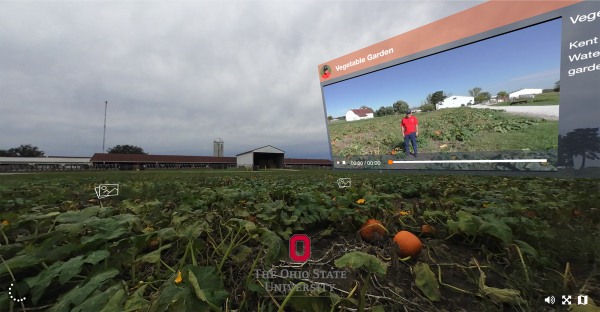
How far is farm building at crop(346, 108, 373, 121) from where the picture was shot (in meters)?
11.6

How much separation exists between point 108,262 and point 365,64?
11335 millimetres

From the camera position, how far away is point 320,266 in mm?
1220

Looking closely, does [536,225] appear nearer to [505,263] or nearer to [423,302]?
[505,263]

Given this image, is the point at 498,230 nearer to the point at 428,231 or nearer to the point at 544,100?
the point at 428,231

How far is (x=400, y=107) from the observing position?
10094 millimetres

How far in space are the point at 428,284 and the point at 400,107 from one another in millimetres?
10456

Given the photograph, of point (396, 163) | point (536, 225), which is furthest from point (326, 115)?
point (536, 225)

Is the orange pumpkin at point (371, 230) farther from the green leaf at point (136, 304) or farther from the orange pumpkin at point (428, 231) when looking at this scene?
the green leaf at point (136, 304)

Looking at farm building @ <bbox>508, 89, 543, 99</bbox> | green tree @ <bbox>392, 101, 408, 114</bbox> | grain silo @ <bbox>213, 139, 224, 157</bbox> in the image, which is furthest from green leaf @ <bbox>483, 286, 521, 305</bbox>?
grain silo @ <bbox>213, 139, 224, 157</bbox>

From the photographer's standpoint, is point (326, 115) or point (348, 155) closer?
point (348, 155)

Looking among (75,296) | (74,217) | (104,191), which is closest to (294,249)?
(75,296)

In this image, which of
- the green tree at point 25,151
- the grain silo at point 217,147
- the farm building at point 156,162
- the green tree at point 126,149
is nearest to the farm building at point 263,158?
the farm building at point 156,162

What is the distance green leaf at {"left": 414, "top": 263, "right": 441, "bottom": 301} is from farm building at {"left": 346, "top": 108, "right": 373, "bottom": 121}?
11.3 metres

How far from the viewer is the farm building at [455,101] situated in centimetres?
814
